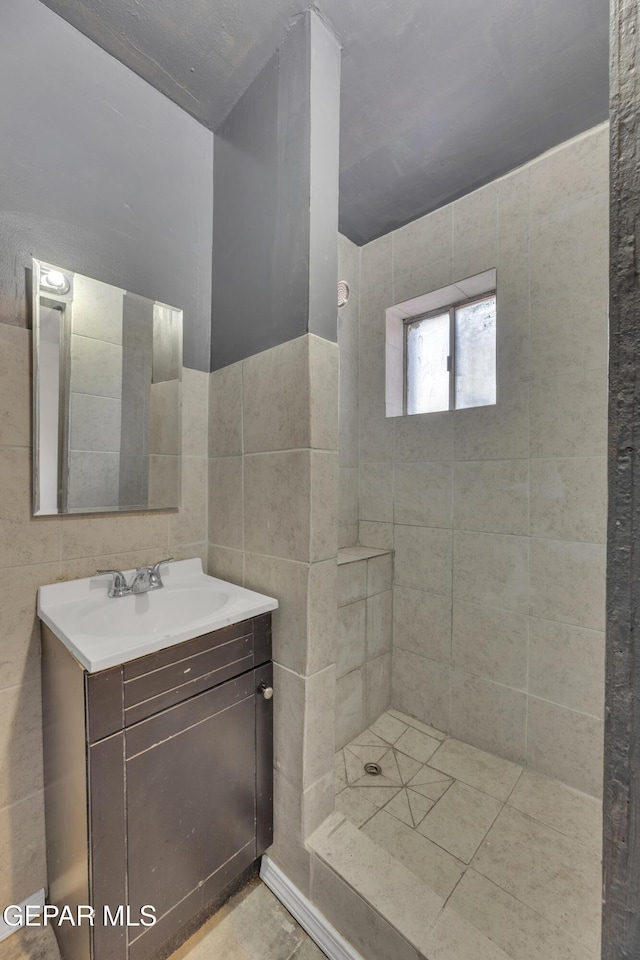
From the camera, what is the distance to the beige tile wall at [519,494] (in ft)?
4.95

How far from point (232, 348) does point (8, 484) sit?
0.81m

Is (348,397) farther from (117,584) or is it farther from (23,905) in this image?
(23,905)

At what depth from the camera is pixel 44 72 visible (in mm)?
1144

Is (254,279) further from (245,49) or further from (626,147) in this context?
(626,147)

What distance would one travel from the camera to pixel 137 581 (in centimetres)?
126

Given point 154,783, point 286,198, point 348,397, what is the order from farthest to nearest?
point 348,397 → point 286,198 → point 154,783

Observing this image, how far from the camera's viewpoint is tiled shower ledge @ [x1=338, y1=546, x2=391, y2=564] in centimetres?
186

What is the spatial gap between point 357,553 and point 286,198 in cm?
151

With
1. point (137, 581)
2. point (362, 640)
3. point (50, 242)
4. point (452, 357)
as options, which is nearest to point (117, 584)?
point (137, 581)

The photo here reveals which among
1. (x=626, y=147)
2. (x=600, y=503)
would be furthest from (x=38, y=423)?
(x=600, y=503)

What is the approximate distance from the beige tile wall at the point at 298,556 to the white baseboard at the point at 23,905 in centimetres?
68

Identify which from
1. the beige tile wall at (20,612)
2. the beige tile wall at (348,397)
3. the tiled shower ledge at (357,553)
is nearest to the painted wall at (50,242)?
the beige tile wall at (20,612)

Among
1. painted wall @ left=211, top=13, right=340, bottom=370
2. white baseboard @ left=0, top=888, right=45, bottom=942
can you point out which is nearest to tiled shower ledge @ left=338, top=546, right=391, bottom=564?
painted wall @ left=211, top=13, right=340, bottom=370

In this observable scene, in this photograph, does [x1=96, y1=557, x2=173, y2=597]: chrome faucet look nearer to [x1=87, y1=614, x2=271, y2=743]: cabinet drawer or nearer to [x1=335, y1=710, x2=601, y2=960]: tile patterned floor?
[x1=87, y1=614, x2=271, y2=743]: cabinet drawer
